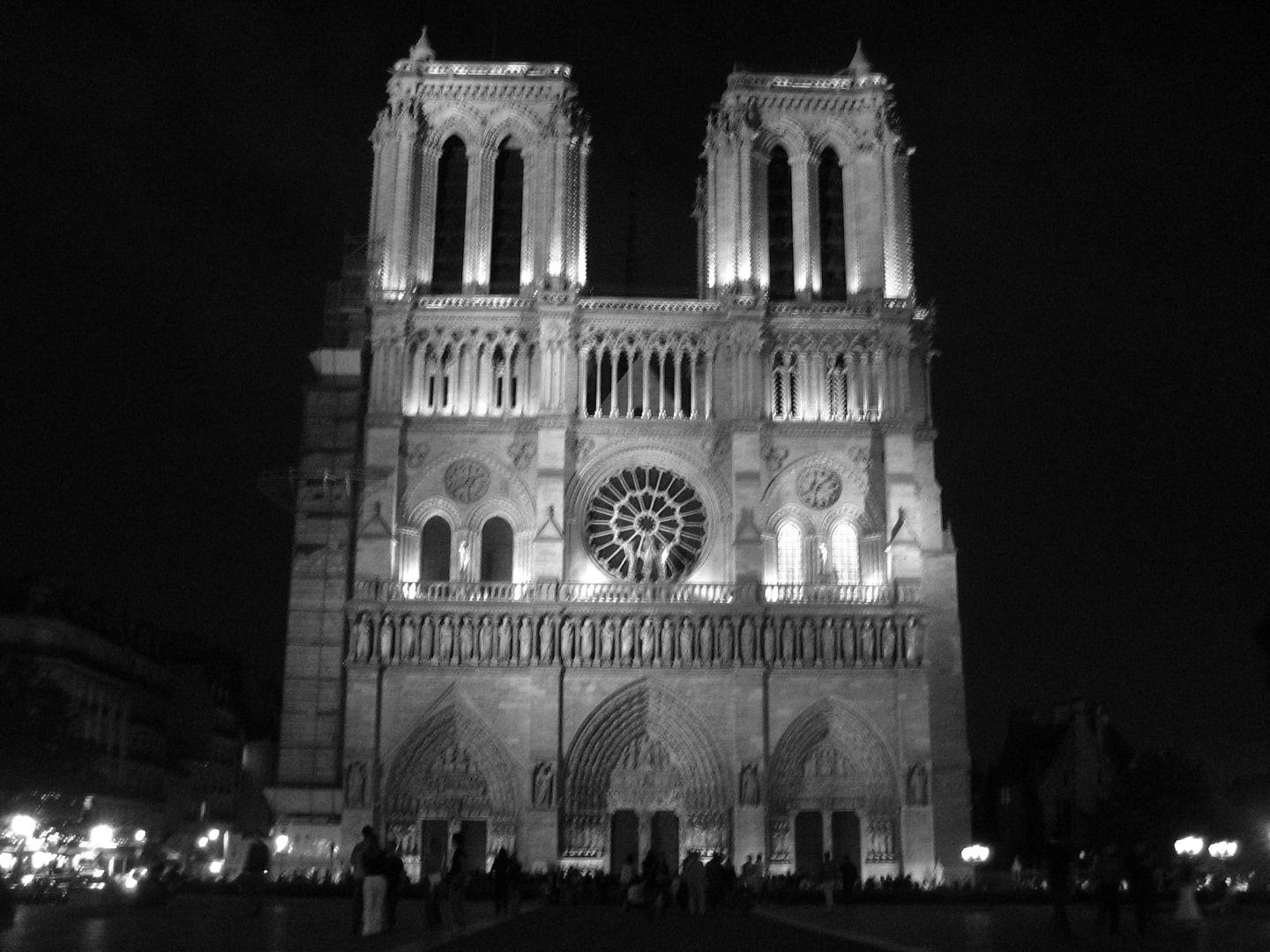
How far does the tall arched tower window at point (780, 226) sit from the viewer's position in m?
45.0

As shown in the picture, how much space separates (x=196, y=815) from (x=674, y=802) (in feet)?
79.2

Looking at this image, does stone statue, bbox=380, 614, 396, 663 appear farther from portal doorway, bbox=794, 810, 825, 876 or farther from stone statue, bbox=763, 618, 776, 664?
portal doorway, bbox=794, 810, 825, 876

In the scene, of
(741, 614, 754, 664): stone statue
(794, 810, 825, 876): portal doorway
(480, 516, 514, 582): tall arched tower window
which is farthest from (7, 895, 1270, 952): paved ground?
(480, 516, 514, 582): tall arched tower window

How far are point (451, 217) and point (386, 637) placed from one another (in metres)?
12.3

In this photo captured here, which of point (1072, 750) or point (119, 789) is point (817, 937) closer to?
point (119, 789)

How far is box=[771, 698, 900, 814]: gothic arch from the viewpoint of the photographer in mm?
40094

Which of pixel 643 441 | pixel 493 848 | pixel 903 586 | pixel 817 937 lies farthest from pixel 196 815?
pixel 817 937

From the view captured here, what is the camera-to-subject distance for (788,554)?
4244cm

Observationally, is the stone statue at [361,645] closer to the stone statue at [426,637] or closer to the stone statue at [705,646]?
the stone statue at [426,637]

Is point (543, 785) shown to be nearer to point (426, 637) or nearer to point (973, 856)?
point (426, 637)

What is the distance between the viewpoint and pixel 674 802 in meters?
40.2

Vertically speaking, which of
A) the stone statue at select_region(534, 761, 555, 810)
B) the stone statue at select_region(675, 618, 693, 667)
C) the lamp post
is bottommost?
the lamp post

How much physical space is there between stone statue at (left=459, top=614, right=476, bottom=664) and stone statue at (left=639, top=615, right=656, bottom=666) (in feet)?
13.2

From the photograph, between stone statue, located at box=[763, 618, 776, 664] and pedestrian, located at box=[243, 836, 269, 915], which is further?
stone statue, located at box=[763, 618, 776, 664]
